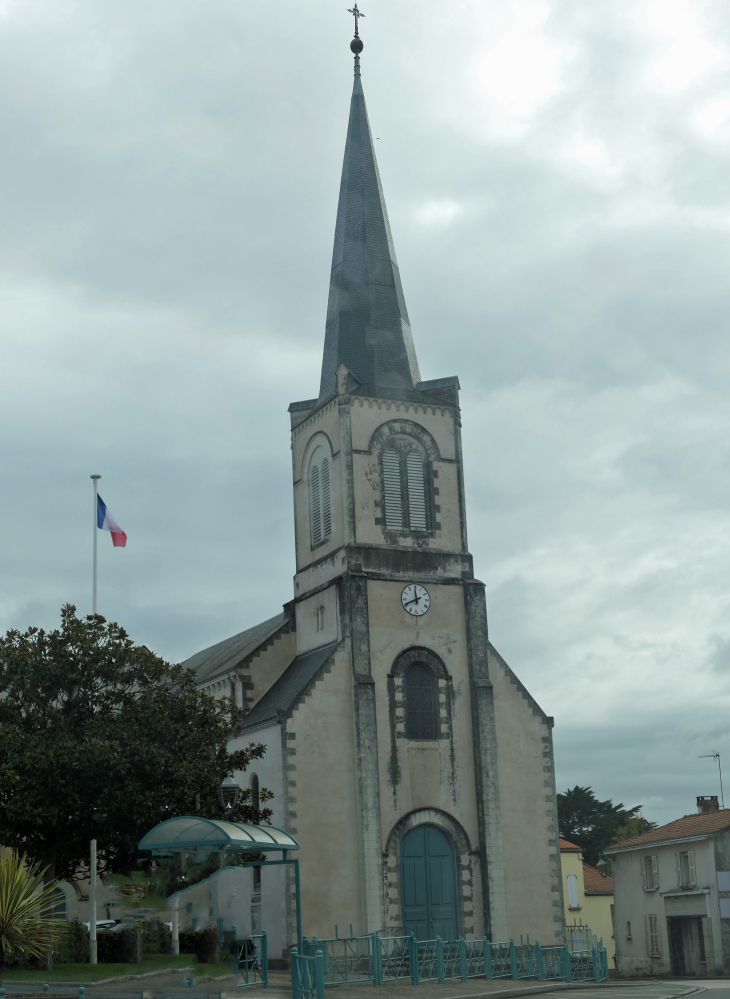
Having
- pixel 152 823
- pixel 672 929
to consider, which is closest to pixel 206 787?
pixel 152 823

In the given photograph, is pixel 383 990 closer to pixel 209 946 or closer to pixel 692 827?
pixel 209 946

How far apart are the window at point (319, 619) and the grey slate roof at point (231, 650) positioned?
197 centimetres

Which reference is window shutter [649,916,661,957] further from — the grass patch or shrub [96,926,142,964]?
the grass patch

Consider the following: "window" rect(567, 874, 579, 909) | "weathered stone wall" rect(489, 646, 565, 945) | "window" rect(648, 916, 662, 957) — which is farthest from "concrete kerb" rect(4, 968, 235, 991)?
"window" rect(567, 874, 579, 909)

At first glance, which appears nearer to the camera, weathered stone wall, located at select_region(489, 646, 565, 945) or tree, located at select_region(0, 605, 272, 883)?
tree, located at select_region(0, 605, 272, 883)

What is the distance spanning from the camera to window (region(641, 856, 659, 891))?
163 feet

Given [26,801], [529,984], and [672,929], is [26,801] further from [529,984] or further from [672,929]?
[672,929]

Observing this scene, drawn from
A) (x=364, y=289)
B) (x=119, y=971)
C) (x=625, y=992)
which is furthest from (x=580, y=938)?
(x=364, y=289)

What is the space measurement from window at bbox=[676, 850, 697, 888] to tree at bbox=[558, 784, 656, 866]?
41.6m

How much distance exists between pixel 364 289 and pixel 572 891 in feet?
125

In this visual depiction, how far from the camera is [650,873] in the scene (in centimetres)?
5009

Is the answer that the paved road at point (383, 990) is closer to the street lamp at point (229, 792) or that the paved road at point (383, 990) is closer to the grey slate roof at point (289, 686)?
the street lamp at point (229, 792)

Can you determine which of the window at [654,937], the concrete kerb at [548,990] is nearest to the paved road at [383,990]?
the concrete kerb at [548,990]

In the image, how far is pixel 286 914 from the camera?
110 feet
